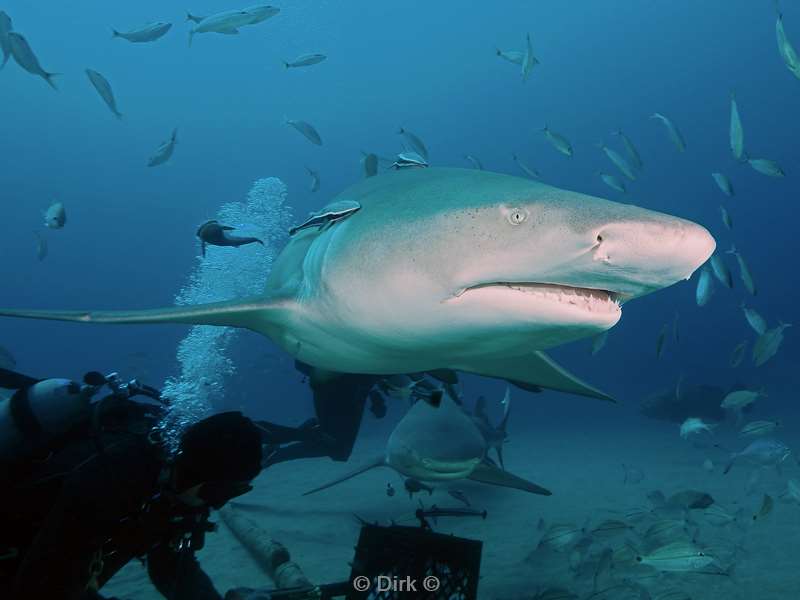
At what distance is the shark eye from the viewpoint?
171cm

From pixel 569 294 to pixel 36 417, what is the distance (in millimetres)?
2287

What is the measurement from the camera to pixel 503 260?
1729mm

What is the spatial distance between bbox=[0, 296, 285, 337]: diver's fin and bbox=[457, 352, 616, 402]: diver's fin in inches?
55.5

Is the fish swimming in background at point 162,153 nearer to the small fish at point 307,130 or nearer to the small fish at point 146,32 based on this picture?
the small fish at point 146,32

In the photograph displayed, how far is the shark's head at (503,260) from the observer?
156 cm

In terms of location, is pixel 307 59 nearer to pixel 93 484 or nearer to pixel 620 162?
pixel 620 162

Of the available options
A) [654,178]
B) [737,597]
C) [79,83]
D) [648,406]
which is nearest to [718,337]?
[654,178]

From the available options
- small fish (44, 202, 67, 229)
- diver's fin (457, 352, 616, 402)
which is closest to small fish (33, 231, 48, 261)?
small fish (44, 202, 67, 229)

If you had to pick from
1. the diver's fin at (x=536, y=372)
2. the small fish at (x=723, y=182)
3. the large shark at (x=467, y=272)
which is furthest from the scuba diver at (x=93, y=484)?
the small fish at (x=723, y=182)

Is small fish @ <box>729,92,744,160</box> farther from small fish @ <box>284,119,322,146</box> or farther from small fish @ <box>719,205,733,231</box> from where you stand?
small fish @ <box>284,119,322,146</box>

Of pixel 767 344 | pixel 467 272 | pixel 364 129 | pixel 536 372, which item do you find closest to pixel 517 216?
pixel 467 272

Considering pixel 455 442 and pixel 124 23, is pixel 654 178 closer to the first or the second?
pixel 124 23

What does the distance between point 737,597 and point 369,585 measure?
116 inches

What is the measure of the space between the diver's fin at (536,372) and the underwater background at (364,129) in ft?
120
